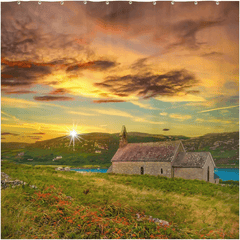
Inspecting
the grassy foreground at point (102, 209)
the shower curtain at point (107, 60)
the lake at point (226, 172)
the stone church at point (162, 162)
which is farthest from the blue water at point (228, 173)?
the shower curtain at point (107, 60)

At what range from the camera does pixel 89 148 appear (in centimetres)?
464

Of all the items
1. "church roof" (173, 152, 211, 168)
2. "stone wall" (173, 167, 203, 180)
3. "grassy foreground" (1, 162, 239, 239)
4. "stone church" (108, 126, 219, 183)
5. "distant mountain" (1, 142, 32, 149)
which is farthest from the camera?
"stone wall" (173, 167, 203, 180)

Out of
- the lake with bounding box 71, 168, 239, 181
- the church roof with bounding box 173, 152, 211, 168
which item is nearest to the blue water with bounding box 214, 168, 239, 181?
the lake with bounding box 71, 168, 239, 181

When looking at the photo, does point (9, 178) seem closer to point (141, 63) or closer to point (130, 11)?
point (141, 63)

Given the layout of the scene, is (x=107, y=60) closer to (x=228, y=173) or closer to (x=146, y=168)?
(x=228, y=173)

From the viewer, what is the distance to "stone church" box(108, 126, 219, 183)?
584 cm

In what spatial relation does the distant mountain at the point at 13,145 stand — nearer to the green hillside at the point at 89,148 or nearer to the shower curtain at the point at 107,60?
the green hillside at the point at 89,148

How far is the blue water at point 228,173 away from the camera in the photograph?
436cm

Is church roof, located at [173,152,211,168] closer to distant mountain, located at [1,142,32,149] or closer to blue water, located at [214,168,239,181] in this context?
blue water, located at [214,168,239,181]

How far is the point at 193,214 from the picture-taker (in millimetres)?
3863

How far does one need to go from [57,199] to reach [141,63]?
9.56ft

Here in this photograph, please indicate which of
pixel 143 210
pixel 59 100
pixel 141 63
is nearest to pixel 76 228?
pixel 143 210

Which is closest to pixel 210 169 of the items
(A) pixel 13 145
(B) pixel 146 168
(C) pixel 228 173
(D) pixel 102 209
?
(C) pixel 228 173

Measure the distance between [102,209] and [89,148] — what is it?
123cm
